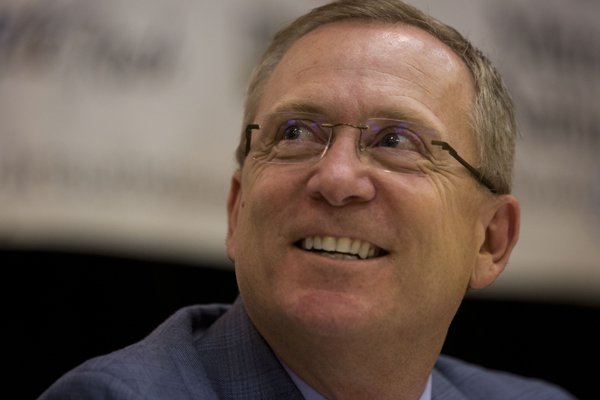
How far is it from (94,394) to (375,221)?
0.69m

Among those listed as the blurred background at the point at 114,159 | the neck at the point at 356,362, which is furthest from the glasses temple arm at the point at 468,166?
the blurred background at the point at 114,159

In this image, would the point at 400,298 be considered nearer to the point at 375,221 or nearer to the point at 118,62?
the point at 375,221

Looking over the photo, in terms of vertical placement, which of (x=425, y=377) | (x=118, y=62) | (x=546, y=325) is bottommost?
(x=546, y=325)

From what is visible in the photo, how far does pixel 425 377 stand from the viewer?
2.13m

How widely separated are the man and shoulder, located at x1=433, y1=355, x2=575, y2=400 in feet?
1.37

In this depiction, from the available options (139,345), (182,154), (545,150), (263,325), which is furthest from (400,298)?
(545,150)

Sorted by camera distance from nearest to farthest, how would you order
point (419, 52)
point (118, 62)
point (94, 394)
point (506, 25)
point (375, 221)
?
point (94, 394), point (375, 221), point (419, 52), point (118, 62), point (506, 25)

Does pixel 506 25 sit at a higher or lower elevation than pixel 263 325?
higher

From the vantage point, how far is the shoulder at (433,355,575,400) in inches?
105

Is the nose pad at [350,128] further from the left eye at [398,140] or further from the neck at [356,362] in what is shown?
the neck at [356,362]

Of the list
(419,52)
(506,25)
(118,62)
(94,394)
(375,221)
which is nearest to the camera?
(94,394)

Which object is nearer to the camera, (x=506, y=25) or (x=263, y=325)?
(x=263, y=325)

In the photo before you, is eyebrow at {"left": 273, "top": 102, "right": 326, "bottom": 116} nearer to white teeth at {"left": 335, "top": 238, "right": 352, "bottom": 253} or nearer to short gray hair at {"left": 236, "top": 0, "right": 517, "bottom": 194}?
short gray hair at {"left": 236, "top": 0, "right": 517, "bottom": 194}

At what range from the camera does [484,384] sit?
8.94 feet
